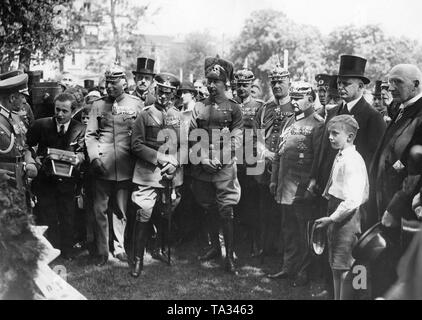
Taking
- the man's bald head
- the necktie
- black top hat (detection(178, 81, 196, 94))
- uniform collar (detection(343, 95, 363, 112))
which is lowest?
black top hat (detection(178, 81, 196, 94))

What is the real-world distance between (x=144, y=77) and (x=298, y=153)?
3793mm

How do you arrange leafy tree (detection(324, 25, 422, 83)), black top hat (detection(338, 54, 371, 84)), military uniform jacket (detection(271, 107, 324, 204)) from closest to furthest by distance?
black top hat (detection(338, 54, 371, 84))
military uniform jacket (detection(271, 107, 324, 204))
leafy tree (detection(324, 25, 422, 83))

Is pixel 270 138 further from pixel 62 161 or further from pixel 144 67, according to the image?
pixel 144 67

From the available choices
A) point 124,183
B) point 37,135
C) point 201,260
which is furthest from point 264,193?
point 37,135

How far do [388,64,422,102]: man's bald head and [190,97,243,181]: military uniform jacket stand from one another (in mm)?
2580

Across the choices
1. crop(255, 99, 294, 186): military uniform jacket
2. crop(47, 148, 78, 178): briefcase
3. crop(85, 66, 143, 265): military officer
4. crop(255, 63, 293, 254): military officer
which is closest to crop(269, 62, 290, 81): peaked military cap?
crop(255, 63, 293, 254): military officer

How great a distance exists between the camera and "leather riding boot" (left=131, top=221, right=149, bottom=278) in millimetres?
6316

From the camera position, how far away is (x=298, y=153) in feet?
20.4

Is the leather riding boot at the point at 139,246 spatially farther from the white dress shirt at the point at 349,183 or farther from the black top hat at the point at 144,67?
the black top hat at the point at 144,67

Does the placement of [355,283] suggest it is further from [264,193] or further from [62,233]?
[62,233]

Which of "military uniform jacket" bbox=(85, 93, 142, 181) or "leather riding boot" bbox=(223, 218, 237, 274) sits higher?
"military uniform jacket" bbox=(85, 93, 142, 181)

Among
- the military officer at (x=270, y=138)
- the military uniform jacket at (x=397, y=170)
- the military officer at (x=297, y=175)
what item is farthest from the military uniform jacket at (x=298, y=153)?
the military uniform jacket at (x=397, y=170)

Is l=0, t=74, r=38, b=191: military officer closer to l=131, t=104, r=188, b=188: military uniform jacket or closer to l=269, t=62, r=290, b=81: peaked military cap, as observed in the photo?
l=131, t=104, r=188, b=188: military uniform jacket

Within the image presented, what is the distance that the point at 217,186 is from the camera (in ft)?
21.7
